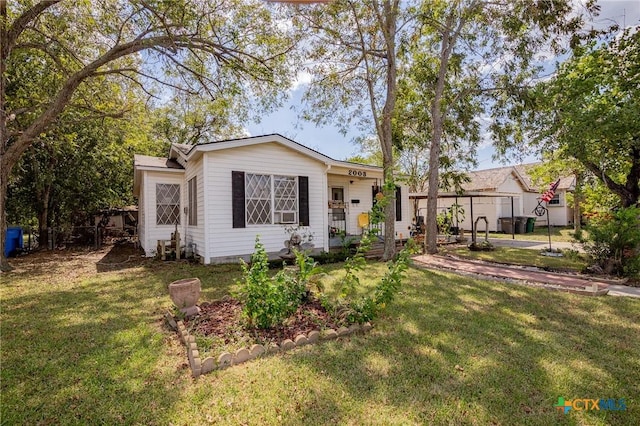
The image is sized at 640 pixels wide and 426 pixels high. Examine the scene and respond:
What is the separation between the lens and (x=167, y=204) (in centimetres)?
1114

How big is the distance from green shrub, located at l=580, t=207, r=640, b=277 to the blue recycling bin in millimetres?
17669

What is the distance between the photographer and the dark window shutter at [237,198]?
8.66 meters

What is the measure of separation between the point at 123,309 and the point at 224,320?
2114mm

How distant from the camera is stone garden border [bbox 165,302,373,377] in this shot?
10.1 feet

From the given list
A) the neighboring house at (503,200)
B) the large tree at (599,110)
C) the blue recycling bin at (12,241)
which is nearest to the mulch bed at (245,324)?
the large tree at (599,110)

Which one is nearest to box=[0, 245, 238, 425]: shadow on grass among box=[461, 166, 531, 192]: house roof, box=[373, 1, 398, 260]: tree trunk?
box=[373, 1, 398, 260]: tree trunk

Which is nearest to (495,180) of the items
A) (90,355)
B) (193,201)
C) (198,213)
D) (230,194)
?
(230,194)

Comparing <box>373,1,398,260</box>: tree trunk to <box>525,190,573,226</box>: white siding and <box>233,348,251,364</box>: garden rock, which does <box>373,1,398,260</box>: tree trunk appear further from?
<box>525,190,573,226</box>: white siding

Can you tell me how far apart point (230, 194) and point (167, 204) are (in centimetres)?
387

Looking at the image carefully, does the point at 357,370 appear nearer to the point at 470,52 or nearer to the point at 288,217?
the point at 288,217

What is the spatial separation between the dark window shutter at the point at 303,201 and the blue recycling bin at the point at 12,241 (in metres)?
10.5

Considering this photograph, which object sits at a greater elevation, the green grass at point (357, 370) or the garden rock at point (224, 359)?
the garden rock at point (224, 359)

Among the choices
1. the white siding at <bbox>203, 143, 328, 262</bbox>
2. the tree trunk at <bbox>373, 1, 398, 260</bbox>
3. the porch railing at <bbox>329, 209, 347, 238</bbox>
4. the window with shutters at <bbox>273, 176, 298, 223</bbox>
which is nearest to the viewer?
the white siding at <bbox>203, 143, 328, 262</bbox>

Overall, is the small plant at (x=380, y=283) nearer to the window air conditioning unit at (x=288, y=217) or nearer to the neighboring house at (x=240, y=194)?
the neighboring house at (x=240, y=194)
